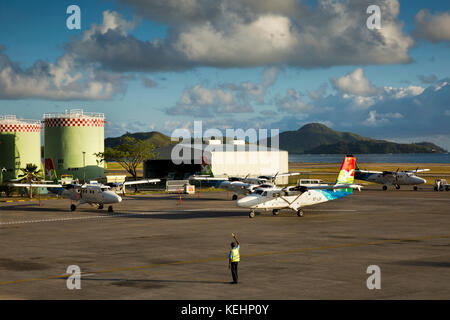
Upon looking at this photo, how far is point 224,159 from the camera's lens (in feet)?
293

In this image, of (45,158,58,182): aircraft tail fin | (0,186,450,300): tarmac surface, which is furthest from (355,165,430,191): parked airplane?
(45,158,58,182): aircraft tail fin

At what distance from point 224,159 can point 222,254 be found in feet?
209

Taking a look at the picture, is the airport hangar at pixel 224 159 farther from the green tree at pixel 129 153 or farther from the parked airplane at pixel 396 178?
the parked airplane at pixel 396 178

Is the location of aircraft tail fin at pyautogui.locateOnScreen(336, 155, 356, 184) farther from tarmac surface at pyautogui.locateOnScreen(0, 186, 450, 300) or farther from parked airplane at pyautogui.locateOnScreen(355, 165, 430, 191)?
parked airplane at pyautogui.locateOnScreen(355, 165, 430, 191)

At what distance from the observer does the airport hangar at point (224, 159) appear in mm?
88750

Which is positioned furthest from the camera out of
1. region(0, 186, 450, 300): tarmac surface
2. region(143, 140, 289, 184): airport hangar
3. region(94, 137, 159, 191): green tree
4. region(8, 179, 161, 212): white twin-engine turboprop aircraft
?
region(143, 140, 289, 184): airport hangar

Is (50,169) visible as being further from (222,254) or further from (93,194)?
(222,254)

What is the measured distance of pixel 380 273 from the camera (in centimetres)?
2050

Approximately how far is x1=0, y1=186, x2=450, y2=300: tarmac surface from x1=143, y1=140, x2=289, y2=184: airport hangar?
135ft

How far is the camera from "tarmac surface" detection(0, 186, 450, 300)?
59.4 feet

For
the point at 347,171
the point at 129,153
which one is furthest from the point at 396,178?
the point at 129,153

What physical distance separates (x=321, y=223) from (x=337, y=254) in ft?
45.0
